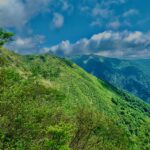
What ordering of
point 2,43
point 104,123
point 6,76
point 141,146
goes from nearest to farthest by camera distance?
point 6,76, point 104,123, point 2,43, point 141,146

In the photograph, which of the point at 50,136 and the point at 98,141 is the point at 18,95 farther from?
the point at 98,141

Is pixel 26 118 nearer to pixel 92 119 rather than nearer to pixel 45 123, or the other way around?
pixel 45 123

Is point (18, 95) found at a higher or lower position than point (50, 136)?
higher

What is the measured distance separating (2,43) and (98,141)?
52.5 meters

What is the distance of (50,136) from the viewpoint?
53.7 meters

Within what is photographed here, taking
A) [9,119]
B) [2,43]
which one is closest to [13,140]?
[9,119]

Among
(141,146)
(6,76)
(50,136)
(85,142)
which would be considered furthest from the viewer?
(141,146)

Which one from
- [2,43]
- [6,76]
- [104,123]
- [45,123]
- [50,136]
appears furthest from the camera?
[2,43]

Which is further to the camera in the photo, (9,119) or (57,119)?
(57,119)

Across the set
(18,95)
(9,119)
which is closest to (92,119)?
(18,95)

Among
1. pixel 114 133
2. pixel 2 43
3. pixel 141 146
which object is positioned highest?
pixel 2 43

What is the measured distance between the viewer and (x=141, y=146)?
177 m

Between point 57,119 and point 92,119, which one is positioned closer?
point 57,119

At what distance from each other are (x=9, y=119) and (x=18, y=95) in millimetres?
6633
